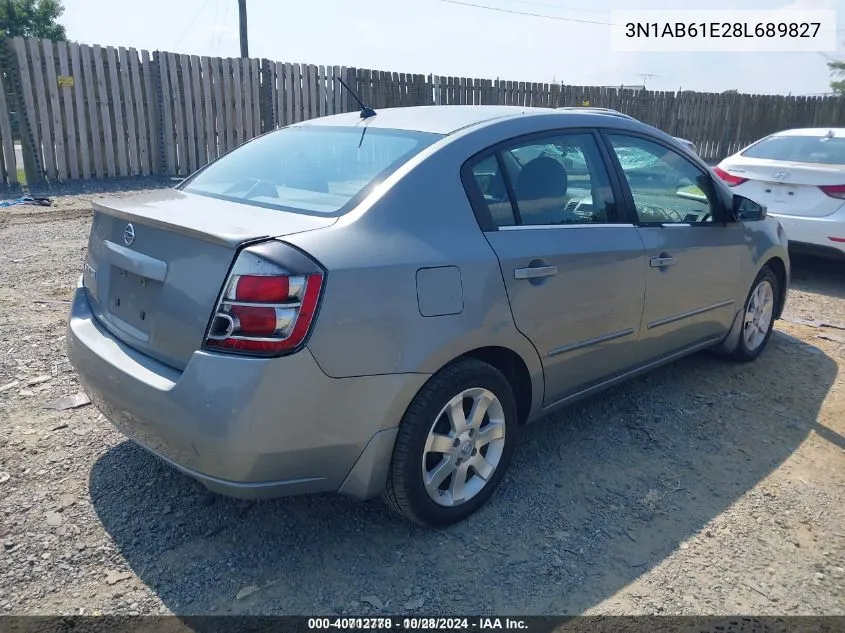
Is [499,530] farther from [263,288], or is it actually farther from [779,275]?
[779,275]

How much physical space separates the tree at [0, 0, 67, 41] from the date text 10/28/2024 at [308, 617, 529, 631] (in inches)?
1651

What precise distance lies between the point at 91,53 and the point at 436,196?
33.5 ft

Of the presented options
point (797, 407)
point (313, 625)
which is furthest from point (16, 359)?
point (797, 407)

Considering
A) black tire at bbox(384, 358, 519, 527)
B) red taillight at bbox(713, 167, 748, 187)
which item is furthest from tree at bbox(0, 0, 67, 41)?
black tire at bbox(384, 358, 519, 527)

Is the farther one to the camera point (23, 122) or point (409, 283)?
point (23, 122)

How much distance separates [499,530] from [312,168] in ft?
5.89

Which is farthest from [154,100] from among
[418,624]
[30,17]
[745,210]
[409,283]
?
[30,17]

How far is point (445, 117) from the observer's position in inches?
131

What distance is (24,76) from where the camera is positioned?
1022cm

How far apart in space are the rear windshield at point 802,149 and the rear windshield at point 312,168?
5.80 m

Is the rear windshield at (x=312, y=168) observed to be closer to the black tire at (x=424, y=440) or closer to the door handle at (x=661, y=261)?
the black tire at (x=424, y=440)

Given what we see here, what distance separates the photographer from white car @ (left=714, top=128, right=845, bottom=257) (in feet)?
21.6

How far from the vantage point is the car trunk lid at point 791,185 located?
664 centimetres

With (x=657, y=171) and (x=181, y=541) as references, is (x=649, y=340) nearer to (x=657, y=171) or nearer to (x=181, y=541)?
(x=657, y=171)
